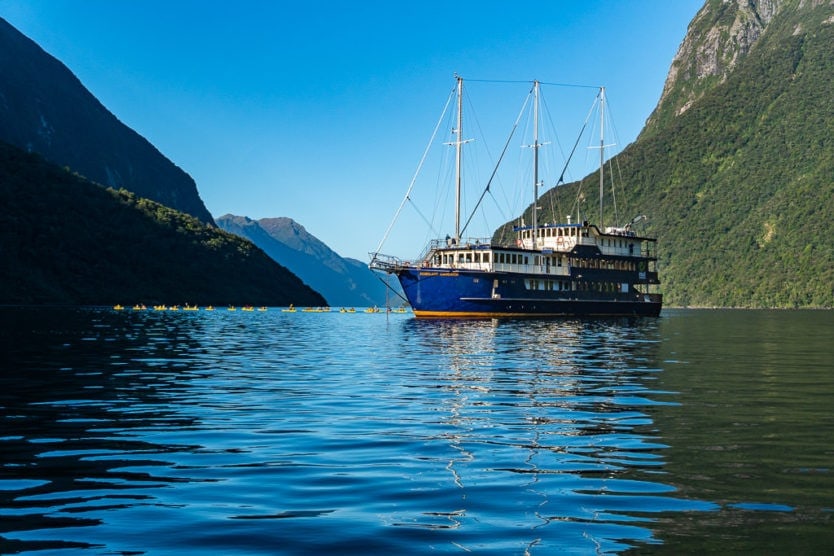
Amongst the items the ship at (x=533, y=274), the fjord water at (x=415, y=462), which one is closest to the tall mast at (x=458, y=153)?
the ship at (x=533, y=274)

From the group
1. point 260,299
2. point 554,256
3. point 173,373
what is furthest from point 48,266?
point 173,373

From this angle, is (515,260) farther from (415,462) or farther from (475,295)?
(415,462)

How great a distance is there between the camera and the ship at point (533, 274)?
Result: 79.0 meters

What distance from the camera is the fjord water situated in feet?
26.2

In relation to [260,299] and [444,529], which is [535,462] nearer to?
[444,529]

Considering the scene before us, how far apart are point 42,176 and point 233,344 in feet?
457

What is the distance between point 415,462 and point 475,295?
67.3 meters

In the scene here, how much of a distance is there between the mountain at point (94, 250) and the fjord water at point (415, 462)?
393ft

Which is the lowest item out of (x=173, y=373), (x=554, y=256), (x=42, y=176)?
(x=173, y=373)

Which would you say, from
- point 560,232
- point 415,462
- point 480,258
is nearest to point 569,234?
point 560,232

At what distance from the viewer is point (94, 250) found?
15800cm

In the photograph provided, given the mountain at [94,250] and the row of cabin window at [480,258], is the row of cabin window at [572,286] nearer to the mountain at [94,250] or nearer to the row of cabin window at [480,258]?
the row of cabin window at [480,258]

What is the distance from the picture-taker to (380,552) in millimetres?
7434

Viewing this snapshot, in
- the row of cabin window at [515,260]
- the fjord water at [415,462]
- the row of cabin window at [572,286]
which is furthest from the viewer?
the row of cabin window at [572,286]
